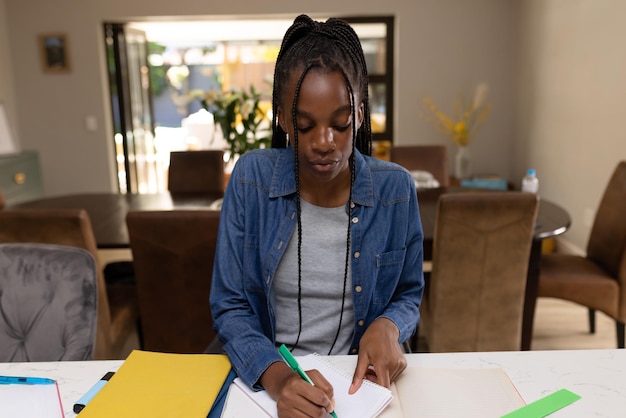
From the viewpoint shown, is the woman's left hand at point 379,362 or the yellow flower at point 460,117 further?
the yellow flower at point 460,117

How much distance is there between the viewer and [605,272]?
219 centimetres

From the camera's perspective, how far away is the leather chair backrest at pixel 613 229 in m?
2.10

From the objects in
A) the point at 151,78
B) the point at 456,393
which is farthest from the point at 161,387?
the point at 151,78

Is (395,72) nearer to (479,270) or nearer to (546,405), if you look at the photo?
(479,270)

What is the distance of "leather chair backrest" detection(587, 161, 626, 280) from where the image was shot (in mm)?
2096

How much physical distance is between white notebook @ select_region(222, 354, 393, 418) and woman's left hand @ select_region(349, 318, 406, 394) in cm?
1

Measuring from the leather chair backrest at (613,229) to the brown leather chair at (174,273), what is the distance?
1.54 metres

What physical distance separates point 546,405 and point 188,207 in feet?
6.56

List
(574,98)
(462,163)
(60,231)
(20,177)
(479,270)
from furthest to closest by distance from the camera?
(462,163)
(20,177)
(574,98)
(479,270)
(60,231)

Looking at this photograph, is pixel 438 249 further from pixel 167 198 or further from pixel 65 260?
pixel 167 198

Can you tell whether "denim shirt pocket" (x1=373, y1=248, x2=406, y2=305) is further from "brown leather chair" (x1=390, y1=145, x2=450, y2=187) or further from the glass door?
the glass door

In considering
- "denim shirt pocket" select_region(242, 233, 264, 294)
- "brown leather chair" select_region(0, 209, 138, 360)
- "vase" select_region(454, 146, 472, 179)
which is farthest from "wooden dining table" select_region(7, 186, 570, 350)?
"vase" select_region(454, 146, 472, 179)

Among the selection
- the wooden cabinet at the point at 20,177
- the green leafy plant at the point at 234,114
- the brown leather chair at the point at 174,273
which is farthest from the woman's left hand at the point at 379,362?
the wooden cabinet at the point at 20,177

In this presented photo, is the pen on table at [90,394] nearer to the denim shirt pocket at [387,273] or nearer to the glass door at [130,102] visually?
the denim shirt pocket at [387,273]
